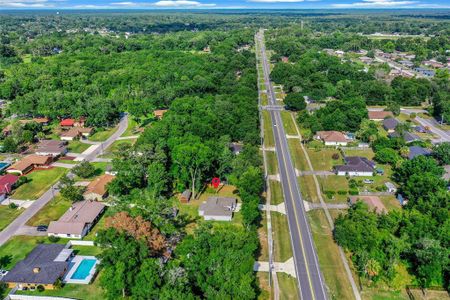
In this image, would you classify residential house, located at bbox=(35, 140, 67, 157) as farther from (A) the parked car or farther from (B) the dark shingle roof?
(B) the dark shingle roof

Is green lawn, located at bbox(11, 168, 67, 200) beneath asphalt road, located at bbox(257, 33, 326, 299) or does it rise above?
above

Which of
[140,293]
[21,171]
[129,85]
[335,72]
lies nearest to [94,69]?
[129,85]

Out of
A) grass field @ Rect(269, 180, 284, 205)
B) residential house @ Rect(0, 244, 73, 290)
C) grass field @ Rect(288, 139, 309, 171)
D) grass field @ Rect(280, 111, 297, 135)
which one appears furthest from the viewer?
grass field @ Rect(280, 111, 297, 135)

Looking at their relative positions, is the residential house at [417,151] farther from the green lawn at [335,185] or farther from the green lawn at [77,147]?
the green lawn at [77,147]

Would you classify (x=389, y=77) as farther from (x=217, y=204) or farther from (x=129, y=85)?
(x=217, y=204)

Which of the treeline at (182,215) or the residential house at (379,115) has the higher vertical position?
the treeline at (182,215)

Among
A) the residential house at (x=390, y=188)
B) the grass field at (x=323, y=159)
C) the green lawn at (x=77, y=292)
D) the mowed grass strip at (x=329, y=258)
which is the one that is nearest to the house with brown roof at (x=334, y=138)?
the grass field at (x=323, y=159)

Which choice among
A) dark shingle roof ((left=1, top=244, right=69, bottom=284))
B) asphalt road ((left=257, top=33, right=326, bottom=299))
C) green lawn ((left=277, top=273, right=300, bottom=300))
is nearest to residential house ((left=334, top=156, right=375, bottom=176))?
asphalt road ((left=257, top=33, right=326, bottom=299))
